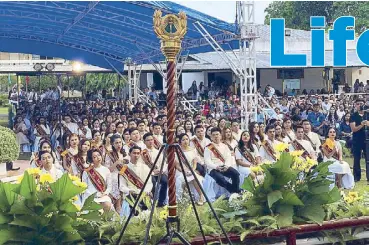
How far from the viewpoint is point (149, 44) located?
827 inches

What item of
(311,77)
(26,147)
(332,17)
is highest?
(332,17)

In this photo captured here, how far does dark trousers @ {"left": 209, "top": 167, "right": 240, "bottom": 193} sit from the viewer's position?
8.98m

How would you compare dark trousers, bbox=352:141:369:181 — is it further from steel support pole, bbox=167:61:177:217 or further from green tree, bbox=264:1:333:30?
green tree, bbox=264:1:333:30

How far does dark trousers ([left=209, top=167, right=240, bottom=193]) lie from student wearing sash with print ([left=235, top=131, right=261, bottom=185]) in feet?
0.57

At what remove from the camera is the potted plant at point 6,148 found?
1190cm

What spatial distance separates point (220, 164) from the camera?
9.16 m

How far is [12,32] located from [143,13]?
26.8 feet

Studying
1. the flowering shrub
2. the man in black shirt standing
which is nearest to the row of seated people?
the man in black shirt standing

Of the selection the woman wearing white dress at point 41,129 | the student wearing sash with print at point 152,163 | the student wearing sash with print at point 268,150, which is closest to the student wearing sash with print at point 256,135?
the student wearing sash with print at point 268,150

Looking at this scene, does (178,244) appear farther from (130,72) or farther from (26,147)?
(130,72)

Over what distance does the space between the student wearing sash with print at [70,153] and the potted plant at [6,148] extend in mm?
3012

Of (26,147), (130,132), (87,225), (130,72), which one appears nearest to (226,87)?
(130,72)

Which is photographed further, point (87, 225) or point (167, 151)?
point (87, 225)

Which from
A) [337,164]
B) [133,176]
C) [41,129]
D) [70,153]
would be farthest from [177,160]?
[41,129]
